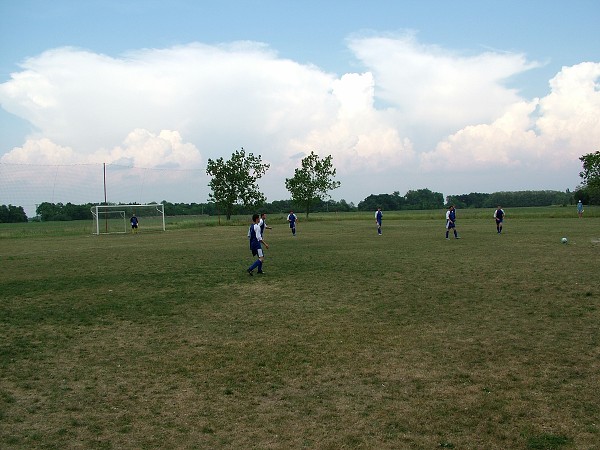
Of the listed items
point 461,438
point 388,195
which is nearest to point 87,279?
point 461,438

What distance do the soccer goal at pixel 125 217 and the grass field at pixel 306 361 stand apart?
3381cm

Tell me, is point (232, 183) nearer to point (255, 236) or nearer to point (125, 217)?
point (125, 217)

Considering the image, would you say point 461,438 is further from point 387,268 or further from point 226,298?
point 387,268

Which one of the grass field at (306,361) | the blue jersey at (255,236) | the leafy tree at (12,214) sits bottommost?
the grass field at (306,361)

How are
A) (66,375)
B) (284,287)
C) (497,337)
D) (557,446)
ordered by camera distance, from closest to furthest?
1. (557,446)
2. (66,375)
3. (497,337)
4. (284,287)

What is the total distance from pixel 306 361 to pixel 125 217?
1781 inches

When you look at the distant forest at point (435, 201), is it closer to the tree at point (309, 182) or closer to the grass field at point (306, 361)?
the tree at point (309, 182)

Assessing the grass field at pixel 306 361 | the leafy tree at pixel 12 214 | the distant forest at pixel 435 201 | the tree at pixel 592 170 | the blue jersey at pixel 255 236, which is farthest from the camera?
the distant forest at pixel 435 201

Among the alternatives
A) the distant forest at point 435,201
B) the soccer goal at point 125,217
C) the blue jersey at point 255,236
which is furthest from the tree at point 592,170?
the blue jersey at point 255,236

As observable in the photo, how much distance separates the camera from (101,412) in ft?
18.8

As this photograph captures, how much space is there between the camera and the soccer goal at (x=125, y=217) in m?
47.2

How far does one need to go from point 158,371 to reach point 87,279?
372 inches

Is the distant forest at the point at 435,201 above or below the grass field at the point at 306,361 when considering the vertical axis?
above

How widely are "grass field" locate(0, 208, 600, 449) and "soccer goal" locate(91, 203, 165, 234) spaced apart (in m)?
33.8
